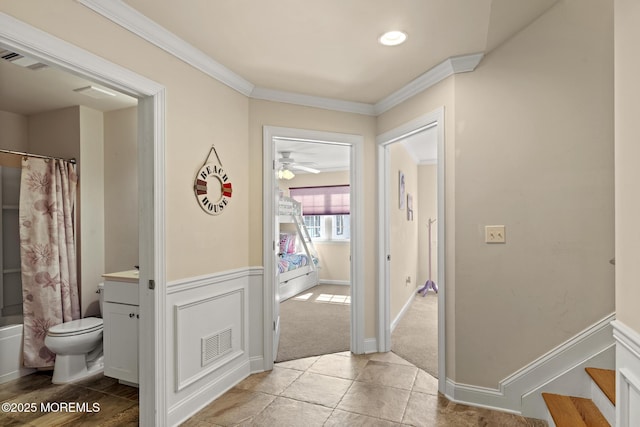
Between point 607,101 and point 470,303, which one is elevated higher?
point 607,101

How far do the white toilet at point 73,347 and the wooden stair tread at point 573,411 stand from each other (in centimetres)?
320

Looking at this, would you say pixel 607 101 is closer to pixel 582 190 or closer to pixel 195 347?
pixel 582 190

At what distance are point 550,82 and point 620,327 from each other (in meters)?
1.56

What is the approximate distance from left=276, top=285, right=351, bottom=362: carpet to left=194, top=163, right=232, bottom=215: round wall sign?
1555 millimetres

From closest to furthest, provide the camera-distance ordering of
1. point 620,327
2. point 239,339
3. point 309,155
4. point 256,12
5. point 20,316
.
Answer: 1. point 620,327
2. point 256,12
3. point 239,339
4. point 20,316
5. point 309,155

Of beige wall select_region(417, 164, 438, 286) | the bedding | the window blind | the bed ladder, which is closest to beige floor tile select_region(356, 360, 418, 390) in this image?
the bedding

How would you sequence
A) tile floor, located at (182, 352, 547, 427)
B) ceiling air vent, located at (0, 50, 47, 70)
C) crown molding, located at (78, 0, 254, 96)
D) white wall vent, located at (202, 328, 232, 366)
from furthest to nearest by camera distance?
white wall vent, located at (202, 328, 232, 366) < ceiling air vent, located at (0, 50, 47, 70) < tile floor, located at (182, 352, 547, 427) < crown molding, located at (78, 0, 254, 96)

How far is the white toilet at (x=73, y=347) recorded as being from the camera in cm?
277

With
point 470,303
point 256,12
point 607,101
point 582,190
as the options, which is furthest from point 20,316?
point 607,101

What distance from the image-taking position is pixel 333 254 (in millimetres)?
7309

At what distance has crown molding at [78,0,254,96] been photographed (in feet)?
5.93

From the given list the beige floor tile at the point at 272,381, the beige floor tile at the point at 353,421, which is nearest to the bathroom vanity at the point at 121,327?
the beige floor tile at the point at 272,381

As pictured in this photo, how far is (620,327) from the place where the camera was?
120 centimetres

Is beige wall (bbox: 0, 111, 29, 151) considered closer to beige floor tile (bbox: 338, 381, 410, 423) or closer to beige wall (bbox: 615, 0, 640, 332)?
beige floor tile (bbox: 338, 381, 410, 423)
